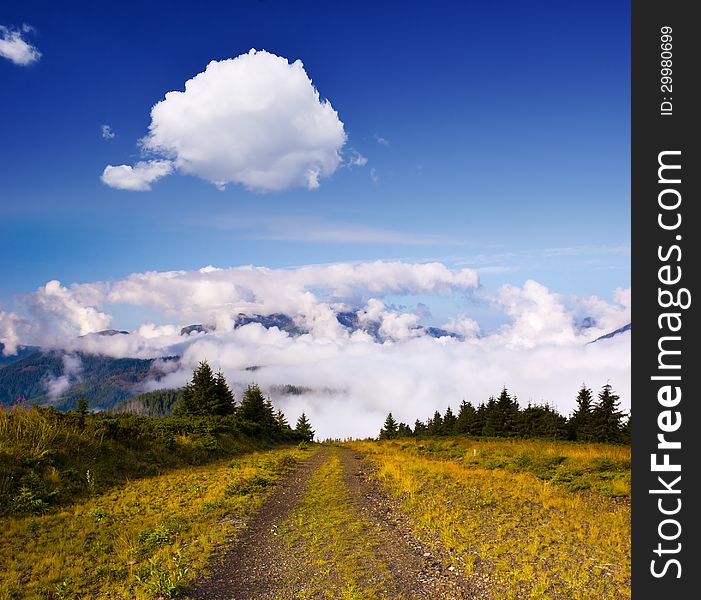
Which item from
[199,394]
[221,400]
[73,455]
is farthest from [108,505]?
[221,400]

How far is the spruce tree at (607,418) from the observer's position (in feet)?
176

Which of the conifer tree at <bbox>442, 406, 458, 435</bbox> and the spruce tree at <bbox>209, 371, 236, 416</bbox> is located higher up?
the spruce tree at <bbox>209, 371, 236, 416</bbox>

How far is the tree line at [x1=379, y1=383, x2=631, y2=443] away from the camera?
5459 cm

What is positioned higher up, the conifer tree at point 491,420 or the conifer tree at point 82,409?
the conifer tree at point 82,409

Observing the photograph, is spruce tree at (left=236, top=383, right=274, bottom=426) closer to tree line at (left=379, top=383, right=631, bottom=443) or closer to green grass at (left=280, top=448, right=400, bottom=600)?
tree line at (left=379, top=383, right=631, bottom=443)

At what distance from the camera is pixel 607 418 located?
5481 cm

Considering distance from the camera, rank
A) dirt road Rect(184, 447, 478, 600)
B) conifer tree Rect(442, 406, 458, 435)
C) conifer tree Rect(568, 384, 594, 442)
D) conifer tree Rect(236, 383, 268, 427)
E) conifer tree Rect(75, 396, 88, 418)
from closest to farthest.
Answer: dirt road Rect(184, 447, 478, 600), conifer tree Rect(75, 396, 88, 418), conifer tree Rect(568, 384, 594, 442), conifer tree Rect(236, 383, 268, 427), conifer tree Rect(442, 406, 458, 435)

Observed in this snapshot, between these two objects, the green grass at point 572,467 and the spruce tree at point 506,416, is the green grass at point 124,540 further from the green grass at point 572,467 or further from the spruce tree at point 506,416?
the spruce tree at point 506,416

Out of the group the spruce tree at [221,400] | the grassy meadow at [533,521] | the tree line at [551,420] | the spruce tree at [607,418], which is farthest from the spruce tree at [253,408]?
the spruce tree at [607,418]

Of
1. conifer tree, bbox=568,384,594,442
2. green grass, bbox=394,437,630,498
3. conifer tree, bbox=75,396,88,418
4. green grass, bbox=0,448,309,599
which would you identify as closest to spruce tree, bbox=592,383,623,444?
conifer tree, bbox=568,384,594,442

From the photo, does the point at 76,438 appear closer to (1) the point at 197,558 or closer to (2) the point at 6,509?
(2) the point at 6,509

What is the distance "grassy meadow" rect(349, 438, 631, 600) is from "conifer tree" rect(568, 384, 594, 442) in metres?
42.1

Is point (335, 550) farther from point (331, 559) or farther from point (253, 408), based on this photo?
point (253, 408)

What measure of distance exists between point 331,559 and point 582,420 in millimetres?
65088
